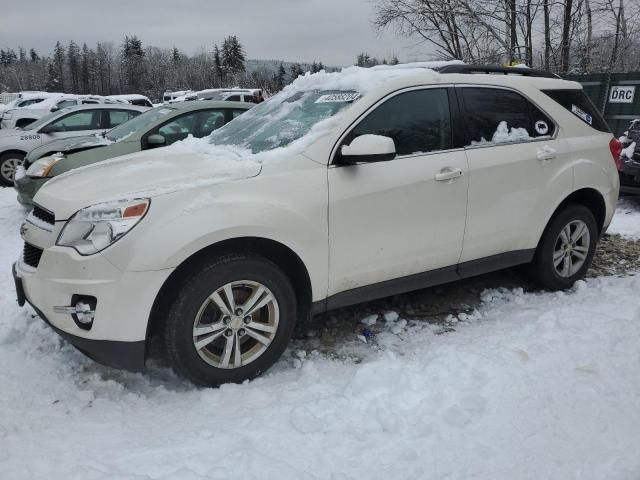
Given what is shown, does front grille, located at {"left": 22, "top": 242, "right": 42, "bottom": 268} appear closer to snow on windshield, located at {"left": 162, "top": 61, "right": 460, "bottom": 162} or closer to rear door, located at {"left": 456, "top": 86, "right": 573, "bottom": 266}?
snow on windshield, located at {"left": 162, "top": 61, "right": 460, "bottom": 162}

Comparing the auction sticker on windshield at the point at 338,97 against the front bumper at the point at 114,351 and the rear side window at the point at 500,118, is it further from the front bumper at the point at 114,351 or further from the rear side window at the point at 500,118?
the front bumper at the point at 114,351

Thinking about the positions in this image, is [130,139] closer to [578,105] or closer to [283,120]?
[283,120]

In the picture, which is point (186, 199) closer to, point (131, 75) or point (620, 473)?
point (620, 473)

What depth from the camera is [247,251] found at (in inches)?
116

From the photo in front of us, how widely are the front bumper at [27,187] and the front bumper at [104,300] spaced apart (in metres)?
4.35

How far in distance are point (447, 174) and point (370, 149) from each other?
2.42 feet

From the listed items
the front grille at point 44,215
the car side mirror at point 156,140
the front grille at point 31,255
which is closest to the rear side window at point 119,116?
the car side mirror at point 156,140

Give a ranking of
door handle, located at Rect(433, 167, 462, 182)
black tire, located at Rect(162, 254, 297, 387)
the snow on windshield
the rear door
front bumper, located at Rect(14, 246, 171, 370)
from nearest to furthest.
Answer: front bumper, located at Rect(14, 246, 171, 370)
black tire, located at Rect(162, 254, 297, 387)
the snow on windshield
door handle, located at Rect(433, 167, 462, 182)
the rear door

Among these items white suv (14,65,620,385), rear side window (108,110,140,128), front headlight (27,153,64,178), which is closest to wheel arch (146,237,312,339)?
white suv (14,65,620,385)

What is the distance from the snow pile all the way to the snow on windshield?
635 millimetres

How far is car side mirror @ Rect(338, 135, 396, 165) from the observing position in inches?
120

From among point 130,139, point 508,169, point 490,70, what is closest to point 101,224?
point 508,169

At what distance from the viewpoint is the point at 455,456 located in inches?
94.1

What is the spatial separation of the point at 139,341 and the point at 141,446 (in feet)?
1.72
